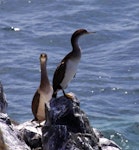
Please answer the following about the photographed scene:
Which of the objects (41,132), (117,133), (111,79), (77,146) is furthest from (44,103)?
(111,79)

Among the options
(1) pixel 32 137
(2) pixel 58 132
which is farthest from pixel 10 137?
(1) pixel 32 137

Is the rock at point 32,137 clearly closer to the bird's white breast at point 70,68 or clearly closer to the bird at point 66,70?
the bird at point 66,70

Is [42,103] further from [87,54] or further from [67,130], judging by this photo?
[87,54]

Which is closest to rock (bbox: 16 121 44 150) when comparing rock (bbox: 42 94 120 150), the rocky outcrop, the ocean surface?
the rocky outcrop

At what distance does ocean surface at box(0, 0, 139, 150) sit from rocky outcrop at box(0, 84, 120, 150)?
6105 millimetres

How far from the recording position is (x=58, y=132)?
39.5 feet

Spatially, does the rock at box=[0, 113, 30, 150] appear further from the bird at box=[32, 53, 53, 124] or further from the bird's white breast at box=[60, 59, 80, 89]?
the bird at box=[32, 53, 53, 124]

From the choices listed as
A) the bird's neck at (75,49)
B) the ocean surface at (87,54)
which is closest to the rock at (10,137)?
the bird's neck at (75,49)

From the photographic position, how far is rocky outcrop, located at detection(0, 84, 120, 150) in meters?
11.9

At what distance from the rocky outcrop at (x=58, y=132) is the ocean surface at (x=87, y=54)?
6105 millimetres

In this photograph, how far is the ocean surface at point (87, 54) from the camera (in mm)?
21750

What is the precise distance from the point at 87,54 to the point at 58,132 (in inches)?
667

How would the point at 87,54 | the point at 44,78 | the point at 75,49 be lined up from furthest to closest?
the point at 87,54 < the point at 44,78 < the point at 75,49

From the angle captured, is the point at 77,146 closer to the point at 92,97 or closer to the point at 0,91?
the point at 0,91
